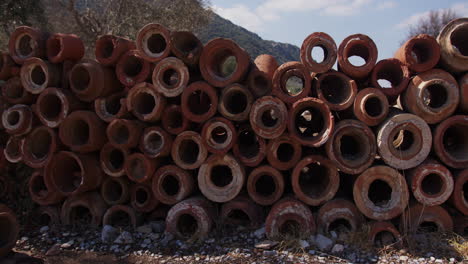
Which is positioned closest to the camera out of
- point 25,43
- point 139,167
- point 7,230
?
point 7,230

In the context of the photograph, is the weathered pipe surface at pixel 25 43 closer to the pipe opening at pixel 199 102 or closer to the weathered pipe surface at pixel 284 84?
the pipe opening at pixel 199 102

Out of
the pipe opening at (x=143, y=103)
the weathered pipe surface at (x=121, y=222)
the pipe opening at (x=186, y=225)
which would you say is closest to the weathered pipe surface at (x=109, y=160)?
the weathered pipe surface at (x=121, y=222)

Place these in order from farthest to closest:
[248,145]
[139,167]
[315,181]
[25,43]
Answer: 1. [248,145]
2. [25,43]
3. [315,181]
4. [139,167]

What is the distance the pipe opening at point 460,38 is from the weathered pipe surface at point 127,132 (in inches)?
119

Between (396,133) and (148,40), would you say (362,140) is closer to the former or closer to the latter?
(396,133)

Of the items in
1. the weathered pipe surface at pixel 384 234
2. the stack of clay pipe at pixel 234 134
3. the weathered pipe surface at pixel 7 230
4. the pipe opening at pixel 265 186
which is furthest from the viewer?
the pipe opening at pixel 265 186

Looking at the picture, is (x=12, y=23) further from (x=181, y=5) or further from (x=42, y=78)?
(x=42, y=78)

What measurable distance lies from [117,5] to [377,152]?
41.8ft

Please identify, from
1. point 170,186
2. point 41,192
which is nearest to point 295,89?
point 170,186

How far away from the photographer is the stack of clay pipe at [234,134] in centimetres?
302

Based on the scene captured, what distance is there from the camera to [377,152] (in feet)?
10.1

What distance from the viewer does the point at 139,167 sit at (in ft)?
11.2

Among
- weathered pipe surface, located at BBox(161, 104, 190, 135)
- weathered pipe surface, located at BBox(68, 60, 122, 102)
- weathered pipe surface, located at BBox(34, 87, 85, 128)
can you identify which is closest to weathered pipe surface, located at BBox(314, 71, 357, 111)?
weathered pipe surface, located at BBox(161, 104, 190, 135)

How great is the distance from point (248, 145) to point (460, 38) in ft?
7.77
